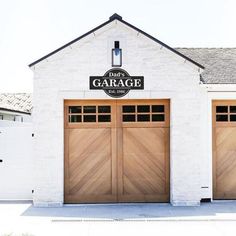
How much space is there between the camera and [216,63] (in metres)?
12.7

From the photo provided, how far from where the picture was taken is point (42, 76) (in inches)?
416

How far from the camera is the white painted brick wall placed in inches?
415

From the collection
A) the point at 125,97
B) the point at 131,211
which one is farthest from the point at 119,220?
the point at 125,97

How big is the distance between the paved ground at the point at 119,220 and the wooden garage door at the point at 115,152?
440 millimetres

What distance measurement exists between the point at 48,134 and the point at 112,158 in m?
1.89

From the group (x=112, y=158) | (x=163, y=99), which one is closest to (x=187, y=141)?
(x=163, y=99)

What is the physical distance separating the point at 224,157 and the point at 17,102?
19.9 m

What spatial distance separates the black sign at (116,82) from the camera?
34.7ft

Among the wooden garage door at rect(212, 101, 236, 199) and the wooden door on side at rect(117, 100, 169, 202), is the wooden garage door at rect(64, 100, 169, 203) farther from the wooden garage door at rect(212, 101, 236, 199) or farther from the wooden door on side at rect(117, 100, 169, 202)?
the wooden garage door at rect(212, 101, 236, 199)

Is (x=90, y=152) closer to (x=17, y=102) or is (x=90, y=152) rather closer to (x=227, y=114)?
(x=227, y=114)

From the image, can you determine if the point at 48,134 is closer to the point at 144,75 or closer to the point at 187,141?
the point at 144,75

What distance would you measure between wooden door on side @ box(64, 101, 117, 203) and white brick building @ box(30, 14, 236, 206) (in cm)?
3

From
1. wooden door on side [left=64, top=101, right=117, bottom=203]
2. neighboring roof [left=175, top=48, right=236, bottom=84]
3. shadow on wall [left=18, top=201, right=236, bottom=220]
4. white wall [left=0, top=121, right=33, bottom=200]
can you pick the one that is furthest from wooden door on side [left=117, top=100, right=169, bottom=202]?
white wall [left=0, top=121, right=33, bottom=200]

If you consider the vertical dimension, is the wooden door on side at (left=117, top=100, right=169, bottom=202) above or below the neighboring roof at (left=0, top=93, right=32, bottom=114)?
below
